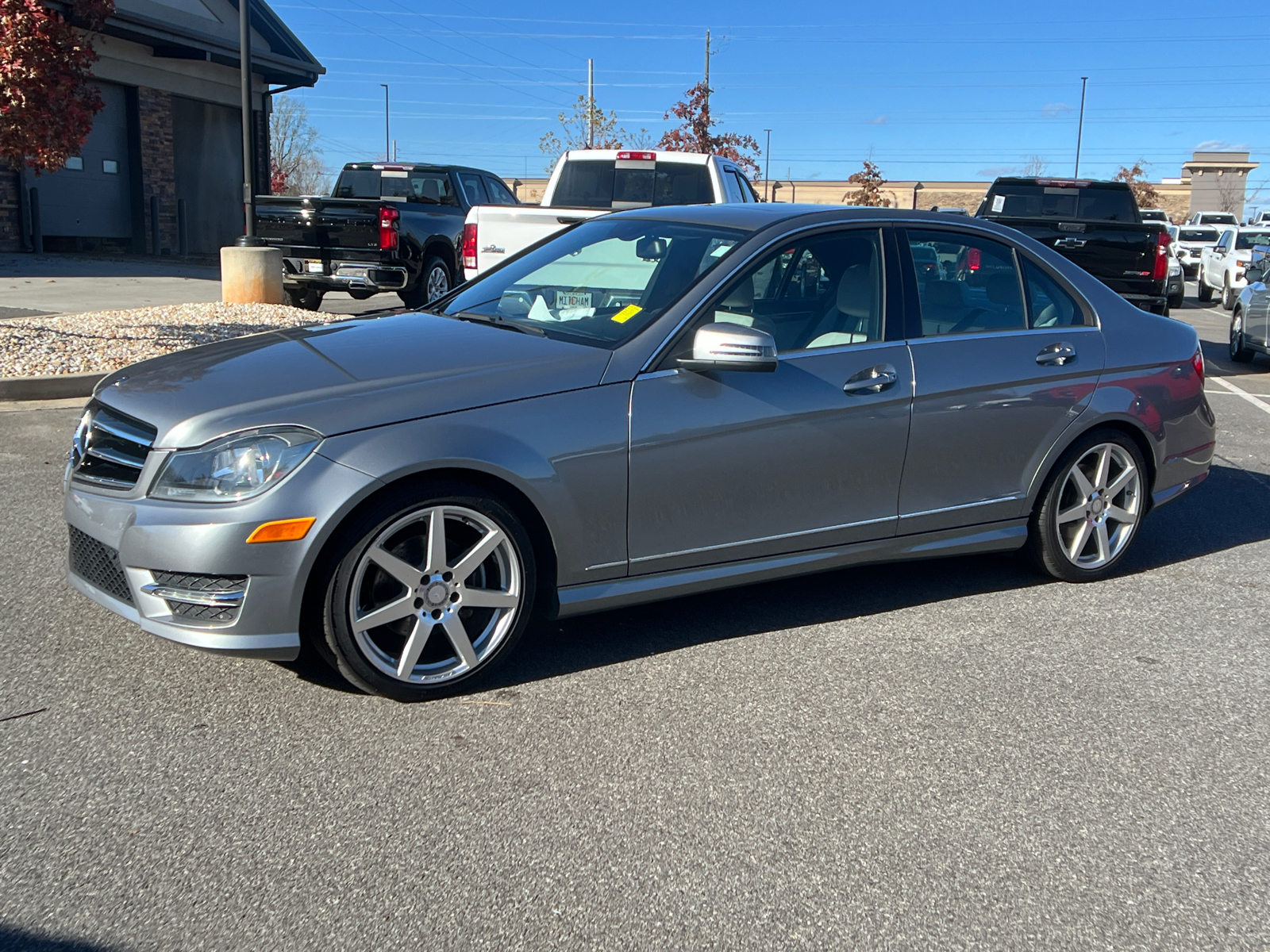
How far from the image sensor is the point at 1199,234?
38.7 meters

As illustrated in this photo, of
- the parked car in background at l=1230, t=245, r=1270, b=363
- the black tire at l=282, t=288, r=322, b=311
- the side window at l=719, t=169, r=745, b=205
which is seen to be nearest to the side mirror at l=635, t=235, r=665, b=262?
the side window at l=719, t=169, r=745, b=205

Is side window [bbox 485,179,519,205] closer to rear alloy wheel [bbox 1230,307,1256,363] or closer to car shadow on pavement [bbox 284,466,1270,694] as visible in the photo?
rear alloy wheel [bbox 1230,307,1256,363]

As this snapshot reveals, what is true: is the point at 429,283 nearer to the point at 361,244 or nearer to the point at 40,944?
the point at 361,244

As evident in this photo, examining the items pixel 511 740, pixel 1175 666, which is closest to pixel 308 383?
pixel 511 740

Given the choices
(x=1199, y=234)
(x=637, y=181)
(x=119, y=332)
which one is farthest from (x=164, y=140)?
(x=1199, y=234)

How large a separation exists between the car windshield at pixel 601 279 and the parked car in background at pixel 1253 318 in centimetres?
1122

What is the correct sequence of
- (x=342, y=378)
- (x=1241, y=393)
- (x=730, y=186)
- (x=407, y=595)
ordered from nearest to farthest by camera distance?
1. (x=407, y=595)
2. (x=342, y=378)
3. (x=730, y=186)
4. (x=1241, y=393)

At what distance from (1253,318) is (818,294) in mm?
11568

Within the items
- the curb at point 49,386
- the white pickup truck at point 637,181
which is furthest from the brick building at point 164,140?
the curb at point 49,386

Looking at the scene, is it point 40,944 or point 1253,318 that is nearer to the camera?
point 40,944

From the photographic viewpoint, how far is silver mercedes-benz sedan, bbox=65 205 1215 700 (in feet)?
12.1

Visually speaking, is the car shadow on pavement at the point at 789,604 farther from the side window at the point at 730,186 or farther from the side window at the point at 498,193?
the side window at the point at 498,193

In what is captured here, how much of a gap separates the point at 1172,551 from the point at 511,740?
13.4 ft

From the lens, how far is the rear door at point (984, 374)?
4875mm
